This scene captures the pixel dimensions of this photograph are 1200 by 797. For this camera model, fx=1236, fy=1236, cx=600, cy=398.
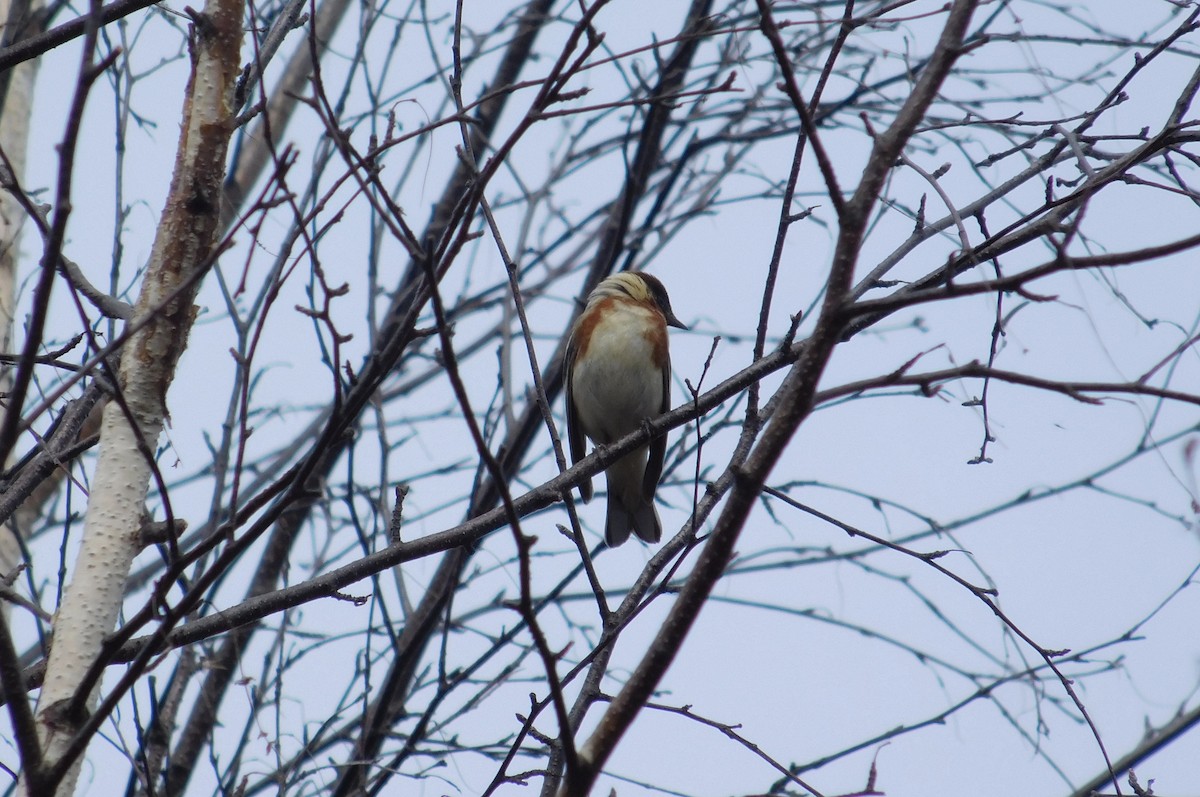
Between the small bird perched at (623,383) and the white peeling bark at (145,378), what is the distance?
120 inches

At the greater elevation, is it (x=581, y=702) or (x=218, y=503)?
(x=218, y=503)

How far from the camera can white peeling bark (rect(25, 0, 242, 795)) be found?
92.5 inches

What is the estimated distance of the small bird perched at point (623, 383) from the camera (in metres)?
5.84

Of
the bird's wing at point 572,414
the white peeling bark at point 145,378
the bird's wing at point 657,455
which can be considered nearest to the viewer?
the white peeling bark at point 145,378

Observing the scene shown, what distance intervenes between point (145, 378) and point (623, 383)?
10.9ft

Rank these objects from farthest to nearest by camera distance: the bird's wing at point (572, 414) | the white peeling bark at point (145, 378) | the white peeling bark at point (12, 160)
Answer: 1. the bird's wing at point (572, 414)
2. the white peeling bark at point (12, 160)
3. the white peeling bark at point (145, 378)

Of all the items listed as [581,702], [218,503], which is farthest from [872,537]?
[218,503]

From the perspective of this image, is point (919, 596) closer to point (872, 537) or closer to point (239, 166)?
point (872, 537)

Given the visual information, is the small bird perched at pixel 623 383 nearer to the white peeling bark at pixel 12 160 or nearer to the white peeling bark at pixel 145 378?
the white peeling bark at pixel 12 160

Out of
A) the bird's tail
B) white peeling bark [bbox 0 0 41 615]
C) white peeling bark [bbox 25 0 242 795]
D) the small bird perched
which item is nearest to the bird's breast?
the small bird perched

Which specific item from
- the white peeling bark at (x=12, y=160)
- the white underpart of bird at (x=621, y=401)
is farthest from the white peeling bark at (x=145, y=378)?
the white underpart of bird at (x=621, y=401)

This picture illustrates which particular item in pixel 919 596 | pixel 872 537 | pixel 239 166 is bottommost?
pixel 872 537

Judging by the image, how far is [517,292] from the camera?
3365mm

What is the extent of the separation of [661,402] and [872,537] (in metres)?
3.16
